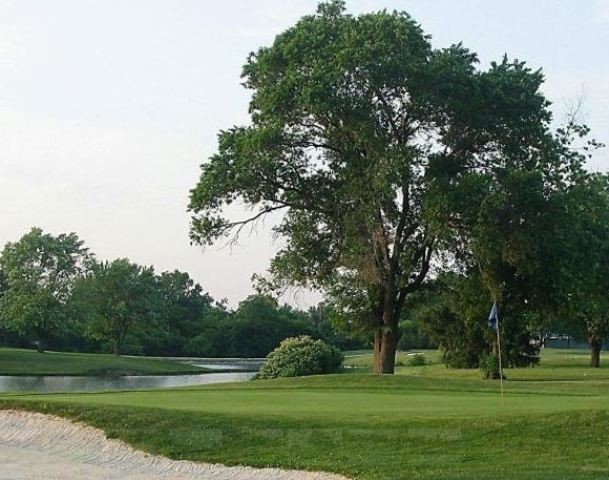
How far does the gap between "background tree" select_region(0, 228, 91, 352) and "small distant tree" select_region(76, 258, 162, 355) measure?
2.45 metres

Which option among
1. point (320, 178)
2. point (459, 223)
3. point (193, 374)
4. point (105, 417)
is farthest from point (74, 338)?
point (105, 417)

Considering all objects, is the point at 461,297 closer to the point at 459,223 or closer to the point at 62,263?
the point at 459,223

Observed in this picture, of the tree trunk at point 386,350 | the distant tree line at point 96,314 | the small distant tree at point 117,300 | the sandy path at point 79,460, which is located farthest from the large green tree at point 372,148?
the small distant tree at point 117,300

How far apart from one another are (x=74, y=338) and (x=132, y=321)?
37.0 feet

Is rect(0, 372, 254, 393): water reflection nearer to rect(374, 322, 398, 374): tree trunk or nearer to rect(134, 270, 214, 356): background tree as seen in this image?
rect(374, 322, 398, 374): tree trunk

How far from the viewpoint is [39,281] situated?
2953 inches

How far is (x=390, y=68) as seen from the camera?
111 ft

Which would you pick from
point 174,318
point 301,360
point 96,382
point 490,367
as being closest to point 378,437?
point 301,360

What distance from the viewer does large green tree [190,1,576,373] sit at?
111 feet

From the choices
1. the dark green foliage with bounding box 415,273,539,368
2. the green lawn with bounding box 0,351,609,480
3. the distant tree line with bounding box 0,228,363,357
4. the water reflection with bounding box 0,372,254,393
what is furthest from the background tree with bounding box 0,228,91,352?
the green lawn with bounding box 0,351,609,480

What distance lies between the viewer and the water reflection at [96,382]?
46.9m

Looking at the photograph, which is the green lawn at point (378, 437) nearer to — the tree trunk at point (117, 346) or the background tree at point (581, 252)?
the background tree at point (581, 252)

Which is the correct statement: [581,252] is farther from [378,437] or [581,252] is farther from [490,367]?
[378,437]

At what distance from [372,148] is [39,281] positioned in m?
48.8
